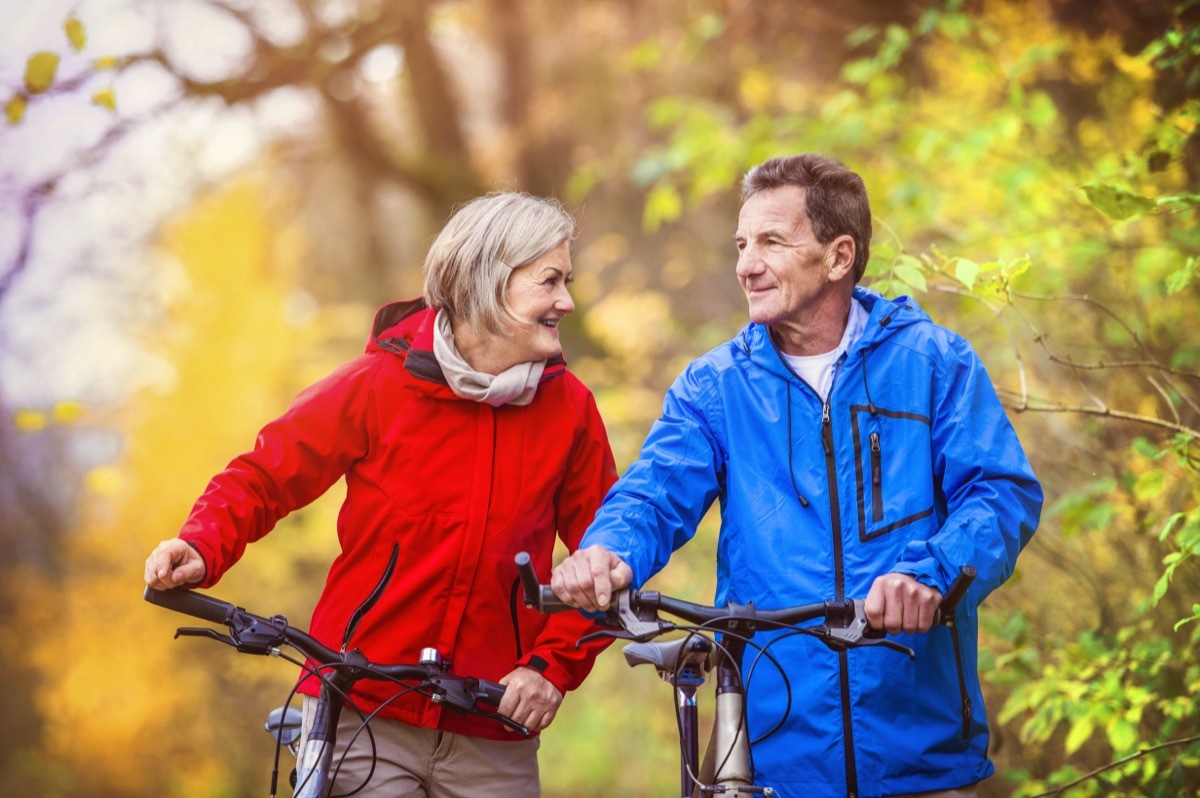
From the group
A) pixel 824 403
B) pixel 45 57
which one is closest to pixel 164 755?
pixel 45 57

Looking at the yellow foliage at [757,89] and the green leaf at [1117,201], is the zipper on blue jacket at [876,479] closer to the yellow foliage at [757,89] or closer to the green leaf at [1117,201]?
the green leaf at [1117,201]

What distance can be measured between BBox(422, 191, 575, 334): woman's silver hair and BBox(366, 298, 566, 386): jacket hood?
8 cm

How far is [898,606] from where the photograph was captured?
2.22m

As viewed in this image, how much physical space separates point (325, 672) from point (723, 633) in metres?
1.02

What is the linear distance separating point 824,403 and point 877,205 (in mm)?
3648

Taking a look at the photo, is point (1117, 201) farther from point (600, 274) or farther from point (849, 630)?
point (600, 274)

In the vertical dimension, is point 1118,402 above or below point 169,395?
below

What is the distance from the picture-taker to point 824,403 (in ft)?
9.03

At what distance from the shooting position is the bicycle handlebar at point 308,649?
255cm

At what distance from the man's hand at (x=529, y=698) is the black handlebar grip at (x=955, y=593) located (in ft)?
3.23

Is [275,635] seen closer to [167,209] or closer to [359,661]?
[359,661]

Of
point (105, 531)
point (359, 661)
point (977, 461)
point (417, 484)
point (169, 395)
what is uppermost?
point (169, 395)

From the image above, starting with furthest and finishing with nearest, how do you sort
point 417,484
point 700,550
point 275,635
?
point 700,550, point 417,484, point 275,635

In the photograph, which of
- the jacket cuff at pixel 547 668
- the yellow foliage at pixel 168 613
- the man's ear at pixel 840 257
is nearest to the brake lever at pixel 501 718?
the jacket cuff at pixel 547 668
